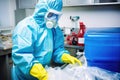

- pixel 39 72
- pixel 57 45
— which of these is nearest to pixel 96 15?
pixel 57 45

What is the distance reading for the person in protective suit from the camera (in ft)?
4.98

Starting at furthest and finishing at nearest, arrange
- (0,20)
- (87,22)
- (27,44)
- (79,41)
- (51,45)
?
(0,20), (87,22), (79,41), (51,45), (27,44)

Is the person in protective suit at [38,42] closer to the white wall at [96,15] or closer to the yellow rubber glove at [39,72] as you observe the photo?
the yellow rubber glove at [39,72]

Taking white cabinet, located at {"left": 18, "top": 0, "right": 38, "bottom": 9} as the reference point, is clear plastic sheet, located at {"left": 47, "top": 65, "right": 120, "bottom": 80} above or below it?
below

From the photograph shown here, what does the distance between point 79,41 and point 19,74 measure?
1208 millimetres

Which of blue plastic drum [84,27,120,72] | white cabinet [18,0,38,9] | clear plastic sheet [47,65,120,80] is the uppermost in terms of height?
white cabinet [18,0,38,9]

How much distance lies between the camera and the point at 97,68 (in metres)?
1.02

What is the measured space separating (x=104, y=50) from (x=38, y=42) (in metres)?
0.82

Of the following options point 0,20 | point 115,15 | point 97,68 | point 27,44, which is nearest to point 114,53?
point 97,68

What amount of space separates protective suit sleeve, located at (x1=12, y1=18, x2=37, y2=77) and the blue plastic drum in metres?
0.61

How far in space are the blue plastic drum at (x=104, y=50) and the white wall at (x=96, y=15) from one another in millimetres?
2237

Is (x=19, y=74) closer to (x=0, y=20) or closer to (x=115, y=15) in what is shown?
(x=115, y=15)

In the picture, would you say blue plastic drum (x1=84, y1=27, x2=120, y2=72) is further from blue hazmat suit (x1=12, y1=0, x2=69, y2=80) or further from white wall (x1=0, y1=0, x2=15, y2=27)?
white wall (x1=0, y1=0, x2=15, y2=27)

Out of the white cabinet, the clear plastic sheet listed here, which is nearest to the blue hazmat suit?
the clear plastic sheet
